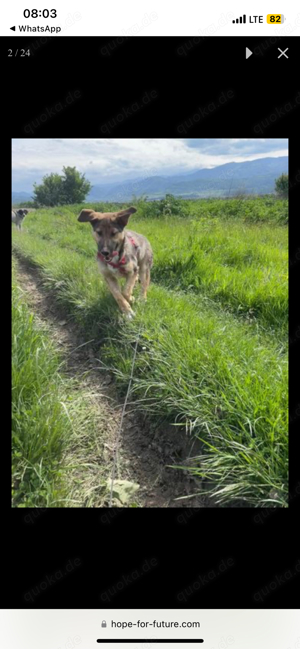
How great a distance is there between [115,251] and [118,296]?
23.4 inches

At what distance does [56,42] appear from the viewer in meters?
1.39

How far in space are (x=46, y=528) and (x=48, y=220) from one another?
417 inches

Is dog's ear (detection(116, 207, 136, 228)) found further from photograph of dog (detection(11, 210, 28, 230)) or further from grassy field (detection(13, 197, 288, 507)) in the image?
photograph of dog (detection(11, 210, 28, 230))

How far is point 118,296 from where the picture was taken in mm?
3904

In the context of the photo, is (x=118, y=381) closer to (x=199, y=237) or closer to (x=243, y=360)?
(x=243, y=360)

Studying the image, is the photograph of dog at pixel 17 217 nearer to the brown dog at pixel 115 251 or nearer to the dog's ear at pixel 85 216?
the dog's ear at pixel 85 216

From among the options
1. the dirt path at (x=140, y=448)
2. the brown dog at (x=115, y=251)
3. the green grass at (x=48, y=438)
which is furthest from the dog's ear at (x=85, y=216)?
the green grass at (x=48, y=438)

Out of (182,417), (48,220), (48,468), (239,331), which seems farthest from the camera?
(48,220)

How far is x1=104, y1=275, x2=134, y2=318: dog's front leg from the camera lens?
372 cm

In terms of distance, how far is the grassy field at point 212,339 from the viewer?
1.91 meters

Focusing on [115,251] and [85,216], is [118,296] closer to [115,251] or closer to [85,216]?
[115,251]
